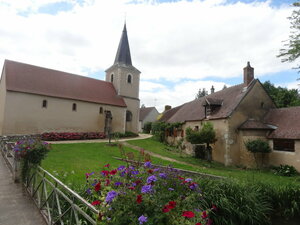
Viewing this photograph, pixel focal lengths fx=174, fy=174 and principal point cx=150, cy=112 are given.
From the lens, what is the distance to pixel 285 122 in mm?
14273

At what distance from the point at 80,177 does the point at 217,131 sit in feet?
40.6

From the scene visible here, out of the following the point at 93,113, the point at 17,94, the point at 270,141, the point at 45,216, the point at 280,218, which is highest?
the point at 17,94

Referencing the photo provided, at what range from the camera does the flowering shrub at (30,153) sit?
17.3 feet

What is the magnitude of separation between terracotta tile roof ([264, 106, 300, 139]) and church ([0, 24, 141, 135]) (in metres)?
17.6

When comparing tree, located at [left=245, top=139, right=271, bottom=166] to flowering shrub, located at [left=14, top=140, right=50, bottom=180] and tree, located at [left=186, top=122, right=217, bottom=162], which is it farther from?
flowering shrub, located at [left=14, top=140, right=50, bottom=180]

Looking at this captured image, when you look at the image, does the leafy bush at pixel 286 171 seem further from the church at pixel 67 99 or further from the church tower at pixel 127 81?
the church tower at pixel 127 81

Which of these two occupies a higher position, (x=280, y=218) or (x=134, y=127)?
(x=134, y=127)

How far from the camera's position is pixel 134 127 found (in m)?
27.6

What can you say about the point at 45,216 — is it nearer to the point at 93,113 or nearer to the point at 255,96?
the point at 255,96

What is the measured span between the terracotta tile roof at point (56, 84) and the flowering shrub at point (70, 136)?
168 inches

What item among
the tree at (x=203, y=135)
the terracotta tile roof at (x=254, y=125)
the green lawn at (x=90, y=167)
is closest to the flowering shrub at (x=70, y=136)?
the green lawn at (x=90, y=167)

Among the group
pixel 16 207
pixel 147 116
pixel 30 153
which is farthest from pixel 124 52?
pixel 16 207

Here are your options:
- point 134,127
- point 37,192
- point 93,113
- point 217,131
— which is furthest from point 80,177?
point 134,127

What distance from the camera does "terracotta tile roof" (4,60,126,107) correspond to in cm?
Answer: 1816
